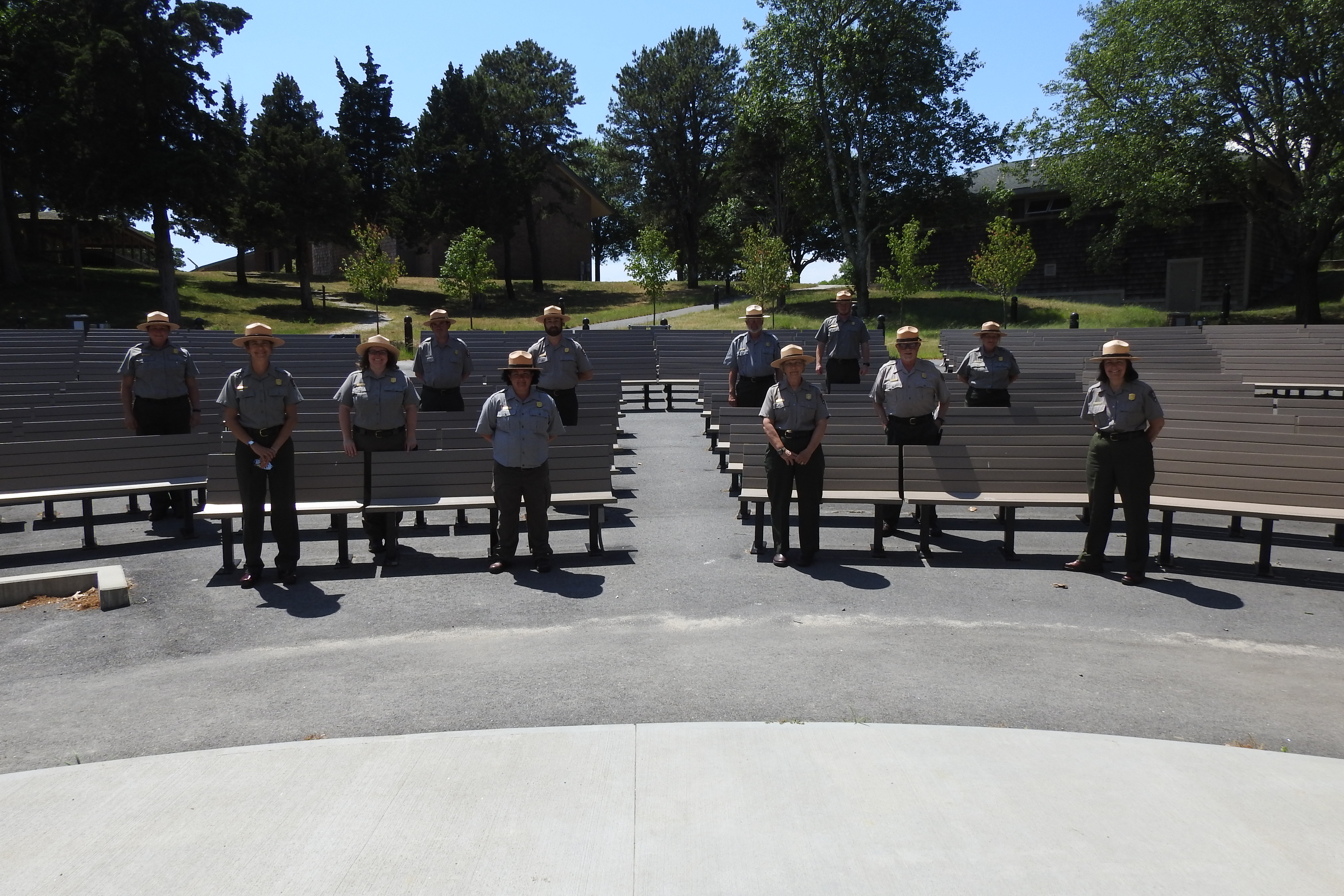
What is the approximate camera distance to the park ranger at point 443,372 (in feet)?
35.9

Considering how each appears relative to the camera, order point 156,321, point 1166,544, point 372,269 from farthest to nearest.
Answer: point 372,269 < point 156,321 < point 1166,544

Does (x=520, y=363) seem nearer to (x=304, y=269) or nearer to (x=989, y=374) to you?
(x=989, y=374)

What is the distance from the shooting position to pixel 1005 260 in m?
35.8

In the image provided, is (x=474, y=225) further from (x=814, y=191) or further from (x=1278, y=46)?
(x=1278, y=46)

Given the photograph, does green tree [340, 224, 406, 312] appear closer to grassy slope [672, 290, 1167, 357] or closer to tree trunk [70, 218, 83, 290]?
tree trunk [70, 218, 83, 290]

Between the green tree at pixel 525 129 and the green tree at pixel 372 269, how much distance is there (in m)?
8.20

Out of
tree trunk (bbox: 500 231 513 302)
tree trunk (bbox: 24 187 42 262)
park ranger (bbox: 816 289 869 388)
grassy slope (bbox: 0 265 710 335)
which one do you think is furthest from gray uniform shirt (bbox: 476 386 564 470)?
tree trunk (bbox: 24 187 42 262)

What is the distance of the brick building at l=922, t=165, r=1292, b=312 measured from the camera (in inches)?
1618

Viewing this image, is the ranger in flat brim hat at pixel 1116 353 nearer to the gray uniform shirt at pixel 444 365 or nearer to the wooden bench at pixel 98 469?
the gray uniform shirt at pixel 444 365

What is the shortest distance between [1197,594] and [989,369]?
421 cm

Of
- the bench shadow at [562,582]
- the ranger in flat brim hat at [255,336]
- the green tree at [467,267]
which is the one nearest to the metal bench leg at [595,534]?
the bench shadow at [562,582]

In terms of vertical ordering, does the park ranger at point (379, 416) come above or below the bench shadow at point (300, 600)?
above

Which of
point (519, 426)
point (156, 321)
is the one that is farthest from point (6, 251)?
point (519, 426)

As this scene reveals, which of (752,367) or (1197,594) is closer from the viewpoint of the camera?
(1197,594)
